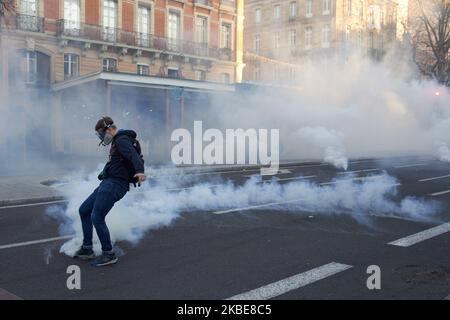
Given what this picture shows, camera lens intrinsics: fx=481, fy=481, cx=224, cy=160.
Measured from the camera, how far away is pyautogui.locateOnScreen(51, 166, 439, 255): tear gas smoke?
22.8 ft

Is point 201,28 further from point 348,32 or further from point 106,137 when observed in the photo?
point 106,137

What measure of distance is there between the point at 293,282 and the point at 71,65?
2260 cm

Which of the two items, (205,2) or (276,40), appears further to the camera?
(205,2)

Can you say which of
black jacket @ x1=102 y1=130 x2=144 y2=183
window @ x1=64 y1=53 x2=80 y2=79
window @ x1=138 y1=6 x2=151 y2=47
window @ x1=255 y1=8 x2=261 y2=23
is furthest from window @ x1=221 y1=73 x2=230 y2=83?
black jacket @ x1=102 y1=130 x2=144 y2=183

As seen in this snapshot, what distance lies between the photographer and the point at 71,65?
24.8 meters

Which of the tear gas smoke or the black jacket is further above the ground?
the black jacket

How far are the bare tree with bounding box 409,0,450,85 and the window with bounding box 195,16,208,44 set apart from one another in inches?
613

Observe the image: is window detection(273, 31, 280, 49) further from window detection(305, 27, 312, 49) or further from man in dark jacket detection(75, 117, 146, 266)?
man in dark jacket detection(75, 117, 146, 266)

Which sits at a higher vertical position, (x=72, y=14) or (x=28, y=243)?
(x=72, y=14)

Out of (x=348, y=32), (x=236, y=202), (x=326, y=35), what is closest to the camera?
(x=236, y=202)

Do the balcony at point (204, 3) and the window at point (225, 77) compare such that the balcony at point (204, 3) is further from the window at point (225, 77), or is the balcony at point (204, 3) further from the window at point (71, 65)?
the window at point (71, 65)

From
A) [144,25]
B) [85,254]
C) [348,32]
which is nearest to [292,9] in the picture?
[348,32]

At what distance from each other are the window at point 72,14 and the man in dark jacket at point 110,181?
818 inches

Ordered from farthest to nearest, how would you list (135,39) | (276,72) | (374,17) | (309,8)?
(135,39)
(276,72)
(309,8)
(374,17)
